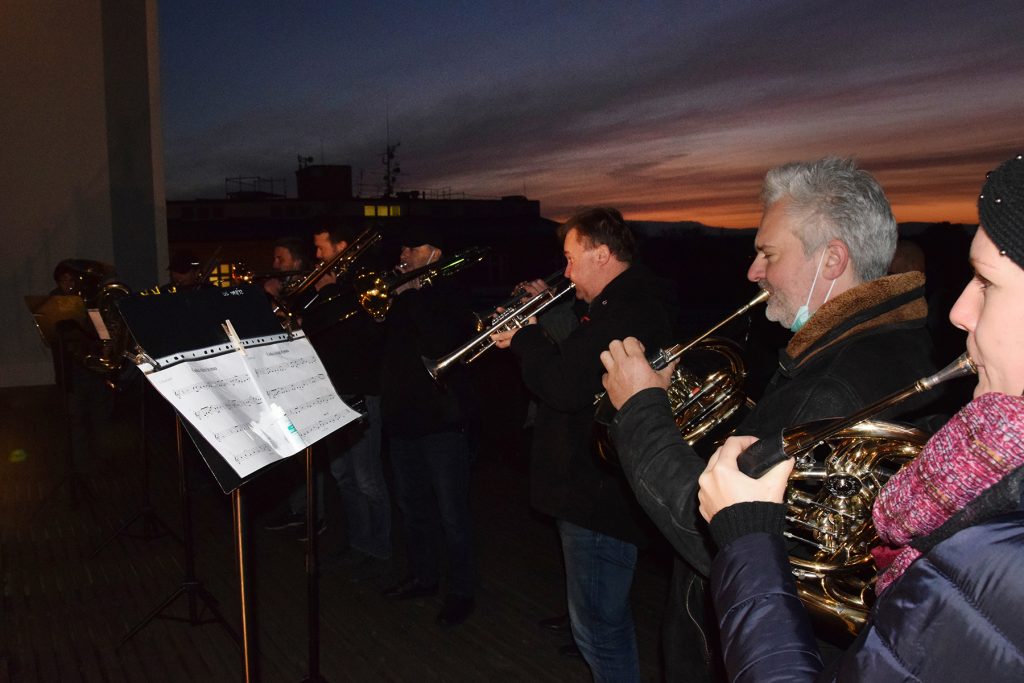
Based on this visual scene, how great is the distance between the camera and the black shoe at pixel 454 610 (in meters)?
4.11

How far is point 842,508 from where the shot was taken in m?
1.69

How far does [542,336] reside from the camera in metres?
3.09

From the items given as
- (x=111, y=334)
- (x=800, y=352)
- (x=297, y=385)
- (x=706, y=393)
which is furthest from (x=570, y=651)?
(x=111, y=334)

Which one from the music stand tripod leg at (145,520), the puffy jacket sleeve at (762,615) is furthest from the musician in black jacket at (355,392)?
the puffy jacket sleeve at (762,615)

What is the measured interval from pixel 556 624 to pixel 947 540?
3.52 meters

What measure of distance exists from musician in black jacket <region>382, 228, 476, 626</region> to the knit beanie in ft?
10.1

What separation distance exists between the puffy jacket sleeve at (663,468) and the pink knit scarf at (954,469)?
49 cm

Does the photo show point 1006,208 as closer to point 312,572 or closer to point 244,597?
point 244,597

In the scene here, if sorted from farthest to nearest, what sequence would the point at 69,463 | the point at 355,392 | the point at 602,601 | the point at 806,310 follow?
1. the point at 69,463
2. the point at 355,392
3. the point at 602,601
4. the point at 806,310

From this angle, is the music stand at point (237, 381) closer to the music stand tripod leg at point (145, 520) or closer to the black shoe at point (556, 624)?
the black shoe at point (556, 624)

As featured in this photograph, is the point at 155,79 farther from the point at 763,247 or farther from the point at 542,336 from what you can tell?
the point at 763,247

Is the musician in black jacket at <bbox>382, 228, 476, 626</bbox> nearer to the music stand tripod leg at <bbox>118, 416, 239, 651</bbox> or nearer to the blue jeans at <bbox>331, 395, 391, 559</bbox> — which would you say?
the blue jeans at <bbox>331, 395, 391, 559</bbox>

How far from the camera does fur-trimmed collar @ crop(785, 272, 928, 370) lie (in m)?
1.79

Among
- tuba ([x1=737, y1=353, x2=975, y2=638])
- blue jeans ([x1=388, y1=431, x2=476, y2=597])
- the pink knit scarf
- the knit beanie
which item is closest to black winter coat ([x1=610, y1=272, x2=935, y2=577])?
tuba ([x1=737, y1=353, x2=975, y2=638])
